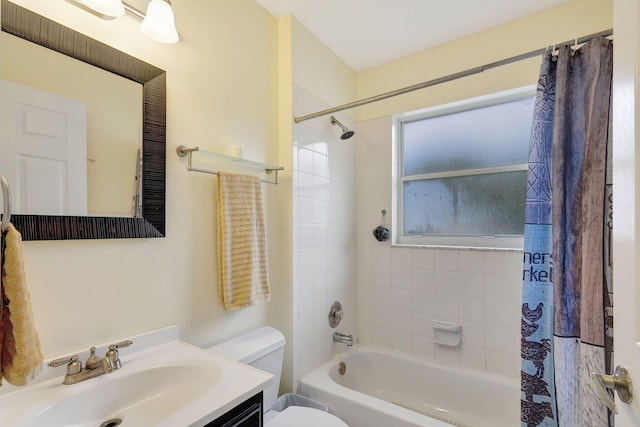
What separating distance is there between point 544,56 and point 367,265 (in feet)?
5.42

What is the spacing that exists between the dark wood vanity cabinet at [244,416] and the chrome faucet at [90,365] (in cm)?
44

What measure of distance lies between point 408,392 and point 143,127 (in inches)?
87.6

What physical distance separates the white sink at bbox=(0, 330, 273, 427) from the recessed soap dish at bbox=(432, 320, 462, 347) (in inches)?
58.6

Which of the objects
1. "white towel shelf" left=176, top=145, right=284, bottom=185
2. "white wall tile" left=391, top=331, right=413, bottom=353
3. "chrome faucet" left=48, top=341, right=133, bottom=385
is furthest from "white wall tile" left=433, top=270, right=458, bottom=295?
"chrome faucet" left=48, top=341, right=133, bottom=385

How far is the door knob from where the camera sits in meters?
0.68

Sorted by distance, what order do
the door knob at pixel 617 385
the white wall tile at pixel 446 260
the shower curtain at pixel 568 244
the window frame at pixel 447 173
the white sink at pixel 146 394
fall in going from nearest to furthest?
the door knob at pixel 617 385
the white sink at pixel 146 394
the shower curtain at pixel 568 244
the window frame at pixel 447 173
the white wall tile at pixel 446 260

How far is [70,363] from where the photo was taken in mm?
953

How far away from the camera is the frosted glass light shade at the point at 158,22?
1139 mm

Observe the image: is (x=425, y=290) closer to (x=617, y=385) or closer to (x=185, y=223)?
(x=617, y=385)

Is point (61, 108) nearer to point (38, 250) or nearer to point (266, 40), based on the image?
point (38, 250)

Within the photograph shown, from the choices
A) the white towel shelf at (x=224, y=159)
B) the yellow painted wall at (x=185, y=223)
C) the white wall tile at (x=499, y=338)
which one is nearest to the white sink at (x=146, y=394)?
the yellow painted wall at (x=185, y=223)

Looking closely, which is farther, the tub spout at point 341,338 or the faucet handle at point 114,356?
the tub spout at point 341,338

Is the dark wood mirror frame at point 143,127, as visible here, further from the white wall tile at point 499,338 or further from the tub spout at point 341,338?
the white wall tile at point 499,338

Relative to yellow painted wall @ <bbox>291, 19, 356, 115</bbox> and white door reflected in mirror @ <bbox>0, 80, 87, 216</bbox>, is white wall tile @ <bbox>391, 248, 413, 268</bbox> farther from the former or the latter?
white door reflected in mirror @ <bbox>0, 80, 87, 216</bbox>
